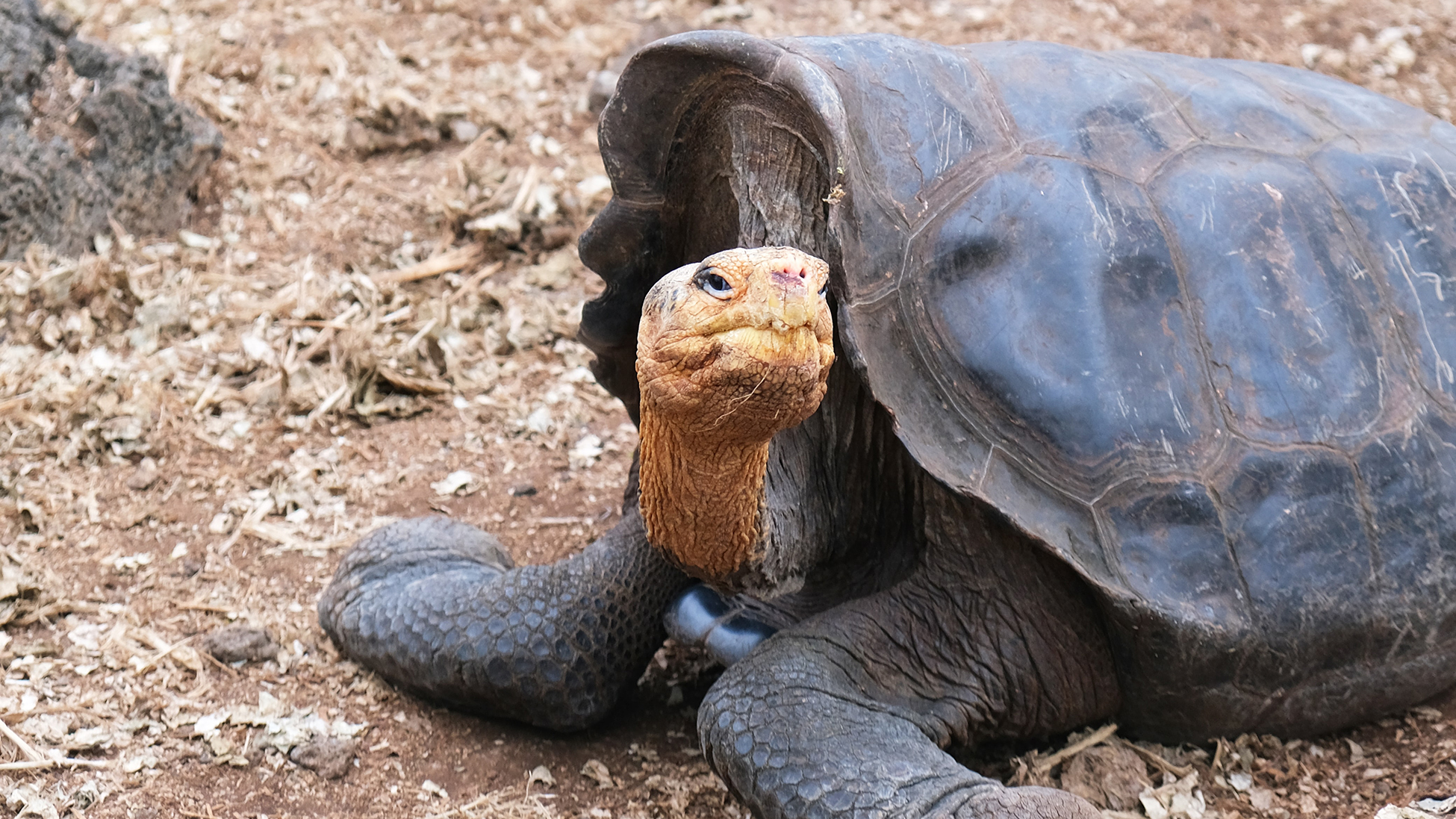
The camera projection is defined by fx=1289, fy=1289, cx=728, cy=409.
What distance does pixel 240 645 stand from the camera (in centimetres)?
304

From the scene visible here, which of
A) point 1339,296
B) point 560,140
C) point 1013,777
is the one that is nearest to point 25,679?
point 1013,777

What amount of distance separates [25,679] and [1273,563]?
266cm

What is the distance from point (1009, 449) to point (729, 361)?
0.79 metres

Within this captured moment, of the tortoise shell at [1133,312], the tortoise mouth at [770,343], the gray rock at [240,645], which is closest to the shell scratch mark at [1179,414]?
the tortoise shell at [1133,312]

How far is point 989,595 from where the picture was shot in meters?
2.58

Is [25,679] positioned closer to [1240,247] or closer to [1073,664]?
[1073,664]

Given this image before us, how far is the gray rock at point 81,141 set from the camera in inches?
183

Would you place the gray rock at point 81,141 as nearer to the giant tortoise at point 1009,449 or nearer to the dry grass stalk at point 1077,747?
the giant tortoise at point 1009,449

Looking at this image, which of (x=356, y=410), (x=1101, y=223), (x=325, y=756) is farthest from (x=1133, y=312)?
(x=356, y=410)

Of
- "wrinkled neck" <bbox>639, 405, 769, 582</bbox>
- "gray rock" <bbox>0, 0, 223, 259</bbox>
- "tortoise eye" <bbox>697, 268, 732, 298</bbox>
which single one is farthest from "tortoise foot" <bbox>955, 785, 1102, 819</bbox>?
"gray rock" <bbox>0, 0, 223, 259</bbox>

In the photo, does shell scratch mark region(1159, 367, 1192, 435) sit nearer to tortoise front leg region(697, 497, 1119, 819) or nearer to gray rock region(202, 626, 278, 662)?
tortoise front leg region(697, 497, 1119, 819)

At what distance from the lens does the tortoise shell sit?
7.93ft

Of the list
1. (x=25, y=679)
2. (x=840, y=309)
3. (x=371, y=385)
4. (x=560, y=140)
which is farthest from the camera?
(x=560, y=140)

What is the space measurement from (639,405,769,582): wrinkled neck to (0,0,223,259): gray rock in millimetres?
3391
